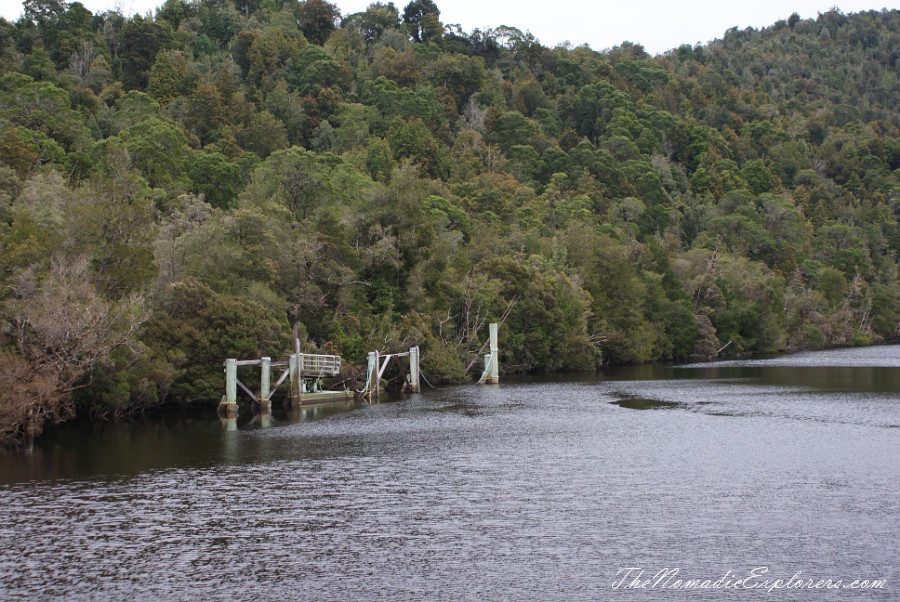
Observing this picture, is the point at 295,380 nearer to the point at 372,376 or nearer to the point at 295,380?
the point at 295,380

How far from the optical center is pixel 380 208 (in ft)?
202

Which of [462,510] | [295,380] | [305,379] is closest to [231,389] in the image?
[295,380]

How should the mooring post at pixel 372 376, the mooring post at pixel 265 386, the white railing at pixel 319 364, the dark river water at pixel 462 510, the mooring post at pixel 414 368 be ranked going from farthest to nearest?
the mooring post at pixel 414 368
the mooring post at pixel 372 376
the white railing at pixel 319 364
the mooring post at pixel 265 386
the dark river water at pixel 462 510

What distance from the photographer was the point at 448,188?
11362 centimetres

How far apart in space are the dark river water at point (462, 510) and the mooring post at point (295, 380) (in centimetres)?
505

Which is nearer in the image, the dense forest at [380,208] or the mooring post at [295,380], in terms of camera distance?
the dense forest at [380,208]

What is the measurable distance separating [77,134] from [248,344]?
159ft

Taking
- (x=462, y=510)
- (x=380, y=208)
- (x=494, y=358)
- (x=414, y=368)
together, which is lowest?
(x=462, y=510)

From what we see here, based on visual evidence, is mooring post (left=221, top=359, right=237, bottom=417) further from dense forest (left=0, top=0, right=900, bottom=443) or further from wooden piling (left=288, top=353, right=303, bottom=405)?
wooden piling (left=288, top=353, right=303, bottom=405)

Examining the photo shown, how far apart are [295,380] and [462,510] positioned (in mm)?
24677

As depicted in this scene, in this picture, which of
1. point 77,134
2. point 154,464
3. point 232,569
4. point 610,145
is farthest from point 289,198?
point 610,145

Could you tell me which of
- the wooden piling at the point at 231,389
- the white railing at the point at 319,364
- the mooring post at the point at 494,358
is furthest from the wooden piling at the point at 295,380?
the mooring post at the point at 494,358

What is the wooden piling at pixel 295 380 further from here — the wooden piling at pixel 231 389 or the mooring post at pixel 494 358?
the mooring post at pixel 494 358

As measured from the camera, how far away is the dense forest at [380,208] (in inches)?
1711
